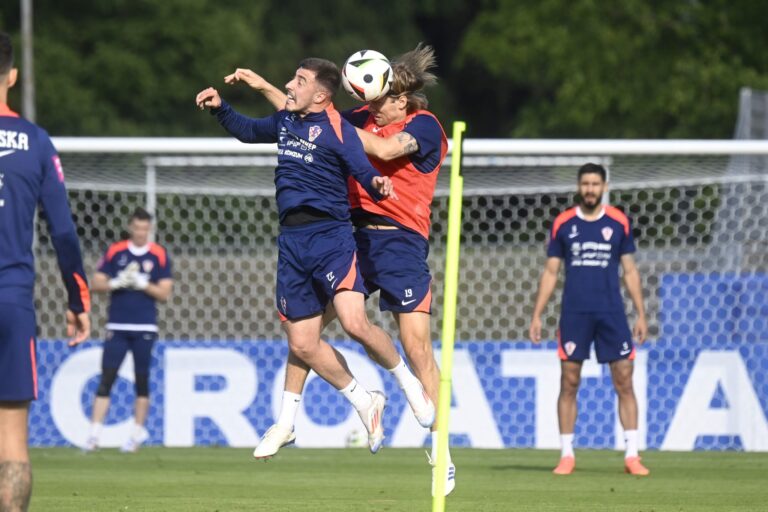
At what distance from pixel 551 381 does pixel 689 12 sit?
18.8 metres

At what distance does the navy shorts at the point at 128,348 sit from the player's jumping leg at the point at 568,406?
422 centimetres

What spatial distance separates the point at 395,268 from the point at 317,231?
64 centimetres

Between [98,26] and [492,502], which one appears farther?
[98,26]

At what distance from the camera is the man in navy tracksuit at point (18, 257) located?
20.3 feet

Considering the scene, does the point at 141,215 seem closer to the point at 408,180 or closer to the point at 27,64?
the point at 408,180

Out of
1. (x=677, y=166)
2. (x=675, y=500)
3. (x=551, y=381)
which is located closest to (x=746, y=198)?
(x=677, y=166)

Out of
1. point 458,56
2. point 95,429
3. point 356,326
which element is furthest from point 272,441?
point 458,56

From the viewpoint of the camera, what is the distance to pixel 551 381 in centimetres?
1390

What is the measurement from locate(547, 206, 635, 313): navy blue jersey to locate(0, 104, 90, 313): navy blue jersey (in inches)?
233

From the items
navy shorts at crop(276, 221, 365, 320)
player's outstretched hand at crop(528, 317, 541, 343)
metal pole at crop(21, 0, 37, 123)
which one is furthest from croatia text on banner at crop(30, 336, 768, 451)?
metal pole at crop(21, 0, 37, 123)

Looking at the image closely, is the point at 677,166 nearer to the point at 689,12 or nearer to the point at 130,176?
the point at 130,176

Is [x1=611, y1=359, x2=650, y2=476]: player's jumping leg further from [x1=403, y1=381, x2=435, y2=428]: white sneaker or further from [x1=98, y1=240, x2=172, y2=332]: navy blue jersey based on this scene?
[x1=98, y1=240, x2=172, y2=332]: navy blue jersey

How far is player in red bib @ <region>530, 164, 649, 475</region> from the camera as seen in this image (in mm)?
11445

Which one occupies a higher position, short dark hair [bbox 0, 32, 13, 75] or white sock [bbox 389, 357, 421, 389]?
short dark hair [bbox 0, 32, 13, 75]
